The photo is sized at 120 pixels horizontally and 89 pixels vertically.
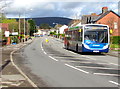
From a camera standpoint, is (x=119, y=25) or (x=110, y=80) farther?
(x=119, y=25)

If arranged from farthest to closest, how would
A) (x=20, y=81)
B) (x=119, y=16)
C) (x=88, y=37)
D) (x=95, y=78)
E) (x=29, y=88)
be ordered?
(x=119, y=16)
(x=88, y=37)
(x=95, y=78)
(x=20, y=81)
(x=29, y=88)

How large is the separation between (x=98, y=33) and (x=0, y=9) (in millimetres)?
9500

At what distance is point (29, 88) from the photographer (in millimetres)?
7719

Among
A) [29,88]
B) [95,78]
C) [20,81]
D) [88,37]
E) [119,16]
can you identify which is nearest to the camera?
[29,88]

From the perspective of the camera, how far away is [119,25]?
64688mm

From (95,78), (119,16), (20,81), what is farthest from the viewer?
(119,16)

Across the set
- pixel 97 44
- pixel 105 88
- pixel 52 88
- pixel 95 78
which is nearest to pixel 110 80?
pixel 95 78

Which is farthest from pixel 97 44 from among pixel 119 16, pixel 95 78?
pixel 119 16

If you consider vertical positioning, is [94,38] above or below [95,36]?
below

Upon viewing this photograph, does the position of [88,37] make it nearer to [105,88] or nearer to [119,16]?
[105,88]

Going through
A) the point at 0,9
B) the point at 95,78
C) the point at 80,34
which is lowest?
the point at 95,78

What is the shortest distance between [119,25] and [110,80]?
5765 centimetres

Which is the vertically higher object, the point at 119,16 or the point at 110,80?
the point at 119,16

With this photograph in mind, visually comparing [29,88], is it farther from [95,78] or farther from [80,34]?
[80,34]
